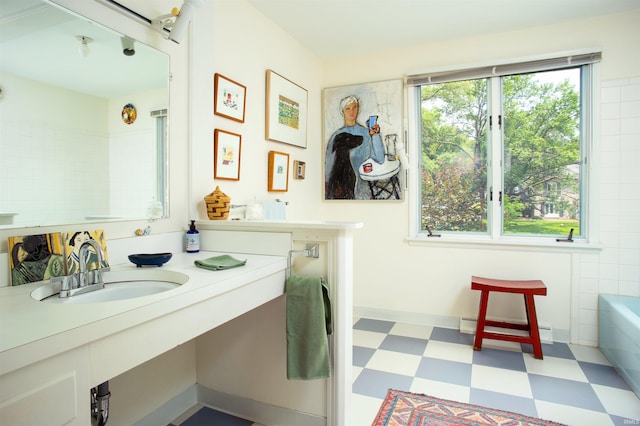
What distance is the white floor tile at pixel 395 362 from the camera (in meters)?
2.44

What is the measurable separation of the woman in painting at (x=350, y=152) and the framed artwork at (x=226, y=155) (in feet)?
4.42

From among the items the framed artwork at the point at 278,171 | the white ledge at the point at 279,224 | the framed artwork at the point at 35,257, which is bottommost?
the framed artwork at the point at 35,257

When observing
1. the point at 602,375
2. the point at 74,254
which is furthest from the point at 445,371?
the point at 74,254

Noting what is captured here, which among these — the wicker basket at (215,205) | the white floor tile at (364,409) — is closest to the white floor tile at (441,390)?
the white floor tile at (364,409)

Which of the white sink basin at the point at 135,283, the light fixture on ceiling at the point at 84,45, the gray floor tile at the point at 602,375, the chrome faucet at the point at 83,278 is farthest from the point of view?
the gray floor tile at the point at 602,375

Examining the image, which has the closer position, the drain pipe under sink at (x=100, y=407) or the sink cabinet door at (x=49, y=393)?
the sink cabinet door at (x=49, y=393)

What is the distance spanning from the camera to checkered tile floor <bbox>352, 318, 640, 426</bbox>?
1975mm

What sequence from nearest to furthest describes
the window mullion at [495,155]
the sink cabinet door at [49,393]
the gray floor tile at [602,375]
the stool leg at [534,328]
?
the sink cabinet door at [49,393] < the gray floor tile at [602,375] < the stool leg at [534,328] < the window mullion at [495,155]

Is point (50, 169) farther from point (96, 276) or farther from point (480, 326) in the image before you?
point (480, 326)

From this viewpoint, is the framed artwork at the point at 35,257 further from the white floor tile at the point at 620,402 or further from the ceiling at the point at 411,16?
the white floor tile at the point at 620,402

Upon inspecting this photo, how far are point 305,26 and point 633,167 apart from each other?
8.91ft

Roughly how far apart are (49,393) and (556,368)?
281 centimetres

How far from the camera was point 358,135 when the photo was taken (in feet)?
11.6

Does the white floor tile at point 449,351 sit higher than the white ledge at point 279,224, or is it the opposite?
the white ledge at point 279,224
